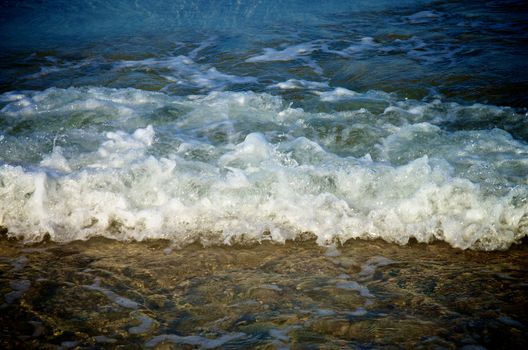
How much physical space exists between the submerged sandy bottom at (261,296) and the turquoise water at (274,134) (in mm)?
204

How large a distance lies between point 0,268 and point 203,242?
121 centimetres

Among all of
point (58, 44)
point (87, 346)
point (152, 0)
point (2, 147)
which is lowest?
point (87, 346)

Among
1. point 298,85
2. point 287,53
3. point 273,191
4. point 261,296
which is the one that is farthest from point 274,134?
point 287,53

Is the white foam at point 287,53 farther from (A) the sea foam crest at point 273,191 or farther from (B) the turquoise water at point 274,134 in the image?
(A) the sea foam crest at point 273,191

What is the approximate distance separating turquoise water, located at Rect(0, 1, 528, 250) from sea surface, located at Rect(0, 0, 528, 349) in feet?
0.06

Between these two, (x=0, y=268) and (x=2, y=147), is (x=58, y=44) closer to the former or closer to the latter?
(x=2, y=147)

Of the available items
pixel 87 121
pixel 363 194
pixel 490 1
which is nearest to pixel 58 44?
pixel 87 121

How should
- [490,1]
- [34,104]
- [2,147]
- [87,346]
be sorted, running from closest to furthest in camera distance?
[87,346]
[2,147]
[34,104]
[490,1]

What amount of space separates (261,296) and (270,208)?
0.90m

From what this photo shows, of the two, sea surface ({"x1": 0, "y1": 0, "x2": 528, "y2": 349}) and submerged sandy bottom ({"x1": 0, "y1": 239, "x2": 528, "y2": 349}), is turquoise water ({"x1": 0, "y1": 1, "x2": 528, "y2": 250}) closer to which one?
sea surface ({"x1": 0, "y1": 0, "x2": 528, "y2": 349})

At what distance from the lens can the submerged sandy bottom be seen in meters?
2.24

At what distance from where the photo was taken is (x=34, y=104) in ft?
17.4

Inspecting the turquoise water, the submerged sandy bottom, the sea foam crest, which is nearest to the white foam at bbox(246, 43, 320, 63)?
the turquoise water

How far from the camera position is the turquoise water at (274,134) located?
129 inches
